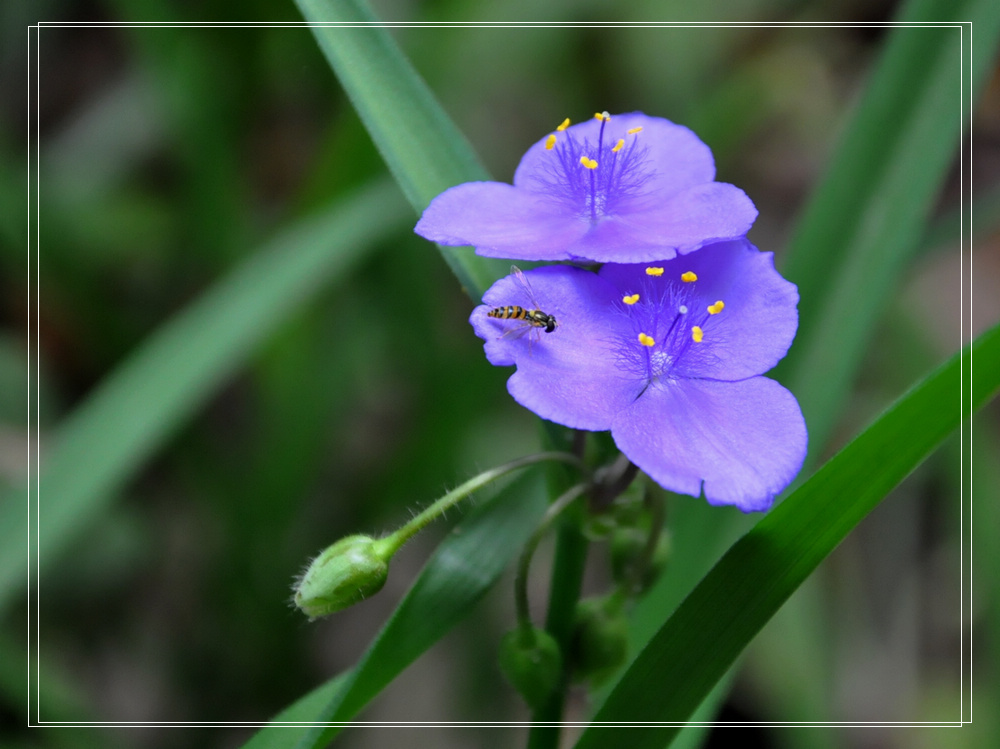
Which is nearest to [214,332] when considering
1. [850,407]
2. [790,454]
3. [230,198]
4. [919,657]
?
[230,198]

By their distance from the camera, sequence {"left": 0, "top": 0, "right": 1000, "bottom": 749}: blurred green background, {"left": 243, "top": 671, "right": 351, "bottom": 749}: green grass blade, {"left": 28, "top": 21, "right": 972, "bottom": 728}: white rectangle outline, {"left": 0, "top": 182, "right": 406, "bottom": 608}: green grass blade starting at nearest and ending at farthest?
{"left": 243, "top": 671, "right": 351, "bottom": 749}: green grass blade
{"left": 28, "top": 21, "right": 972, "bottom": 728}: white rectangle outline
{"left": 0, "top": 182, "right": 406, "bottom": 608}: green grass blade
{"left": 0, "top": 0, "right": 1000, "bottom": 749}: blurred green background

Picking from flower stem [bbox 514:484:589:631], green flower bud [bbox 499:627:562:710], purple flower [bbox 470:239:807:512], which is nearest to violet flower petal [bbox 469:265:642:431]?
purple flower [bbox 470:239:807:512]

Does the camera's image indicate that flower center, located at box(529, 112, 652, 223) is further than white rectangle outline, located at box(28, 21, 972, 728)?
No

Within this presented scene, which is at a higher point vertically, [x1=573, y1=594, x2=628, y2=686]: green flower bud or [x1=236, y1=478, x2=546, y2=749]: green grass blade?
[x1=236, y1=478, x2=546, y2=749]: green grass blade

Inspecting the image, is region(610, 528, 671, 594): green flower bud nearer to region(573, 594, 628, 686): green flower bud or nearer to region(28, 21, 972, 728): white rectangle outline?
region(573, 594, 628, 686): green flower bud

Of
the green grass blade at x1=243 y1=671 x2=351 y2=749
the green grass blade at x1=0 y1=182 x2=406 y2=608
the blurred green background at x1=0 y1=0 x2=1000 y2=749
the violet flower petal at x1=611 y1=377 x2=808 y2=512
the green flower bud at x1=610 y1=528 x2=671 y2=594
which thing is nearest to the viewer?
the violet flower petal at x1=611 y1=377 x2=808 y2=512

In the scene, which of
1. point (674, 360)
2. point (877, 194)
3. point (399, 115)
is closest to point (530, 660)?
point (674, 360)
